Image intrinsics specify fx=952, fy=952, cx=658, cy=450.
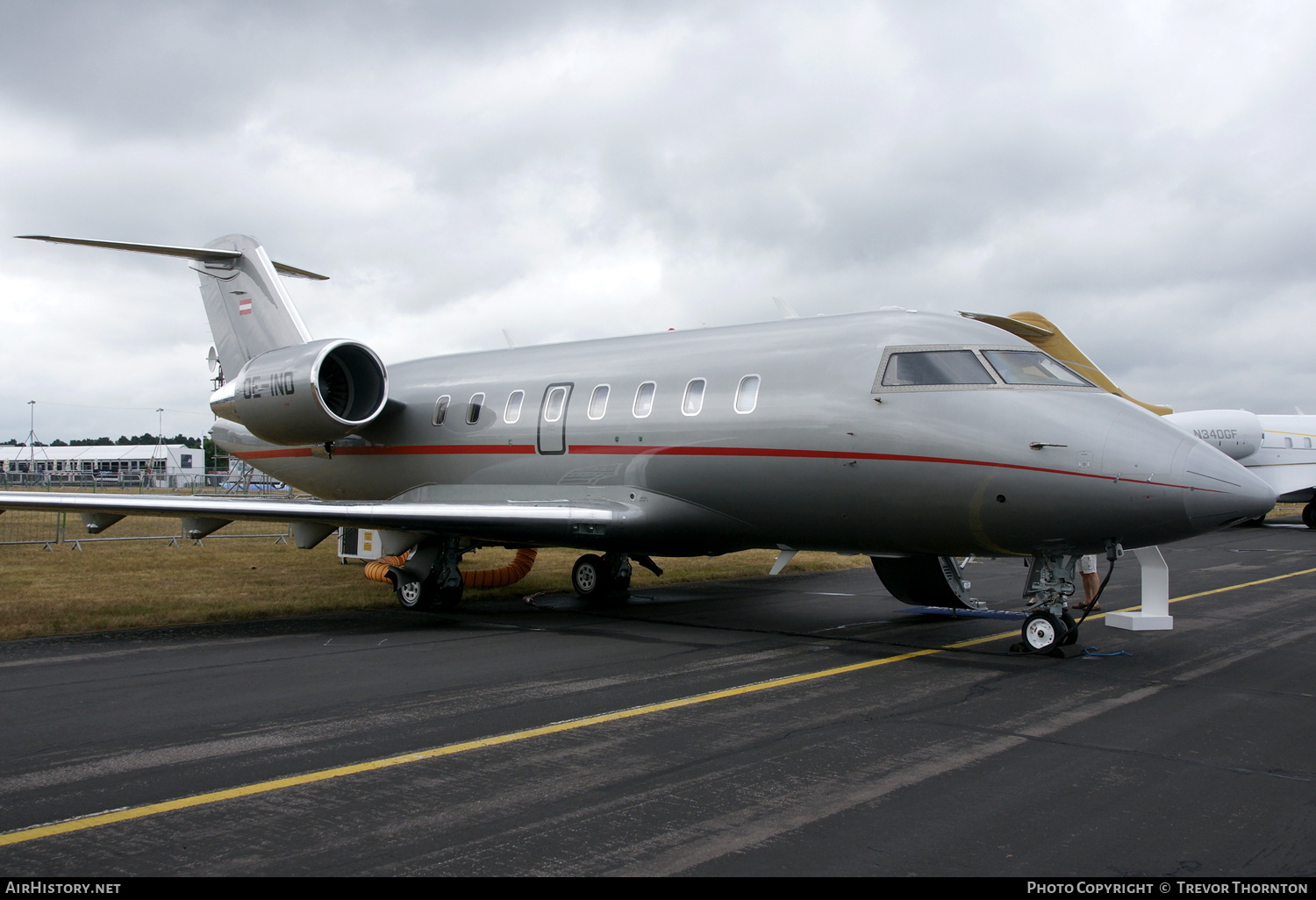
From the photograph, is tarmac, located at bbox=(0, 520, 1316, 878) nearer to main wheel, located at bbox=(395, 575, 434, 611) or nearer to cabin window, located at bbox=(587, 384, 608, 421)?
main wheel, located at bbox=(395, 575, 434, 611)

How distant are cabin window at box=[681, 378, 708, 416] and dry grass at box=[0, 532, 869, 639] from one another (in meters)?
5.83

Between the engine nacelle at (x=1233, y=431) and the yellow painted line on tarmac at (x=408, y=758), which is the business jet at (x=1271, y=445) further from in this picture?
the yellow painted line on tarmac at (x=408, y=758)

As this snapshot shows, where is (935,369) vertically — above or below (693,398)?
above

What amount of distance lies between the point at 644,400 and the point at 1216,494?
239 inches

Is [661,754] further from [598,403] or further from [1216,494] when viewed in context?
[598,403]

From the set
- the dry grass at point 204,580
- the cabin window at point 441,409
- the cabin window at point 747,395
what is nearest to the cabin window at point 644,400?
the cabin window at point 747,395

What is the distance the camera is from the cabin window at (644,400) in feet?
37.4

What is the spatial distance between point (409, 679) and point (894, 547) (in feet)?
16.1

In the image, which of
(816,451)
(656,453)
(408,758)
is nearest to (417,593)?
(656,453)

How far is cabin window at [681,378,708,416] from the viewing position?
10.9 m

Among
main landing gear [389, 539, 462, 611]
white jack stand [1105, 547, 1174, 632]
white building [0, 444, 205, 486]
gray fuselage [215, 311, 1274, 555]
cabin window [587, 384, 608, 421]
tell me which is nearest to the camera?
gray fuselage [215, 311, 1274, 555]

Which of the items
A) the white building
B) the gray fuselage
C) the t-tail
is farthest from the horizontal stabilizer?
the white building

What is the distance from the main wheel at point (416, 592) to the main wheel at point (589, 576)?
2453 millimetres

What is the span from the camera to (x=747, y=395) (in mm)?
10469
